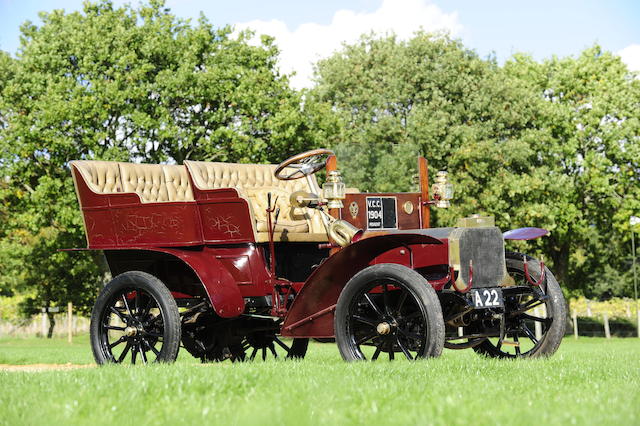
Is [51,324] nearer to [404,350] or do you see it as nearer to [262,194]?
[262,194]

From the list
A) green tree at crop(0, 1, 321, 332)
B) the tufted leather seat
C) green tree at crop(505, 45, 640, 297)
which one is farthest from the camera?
green tree at crop(505, 45, 640, 297)

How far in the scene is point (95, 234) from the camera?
31.8 feet

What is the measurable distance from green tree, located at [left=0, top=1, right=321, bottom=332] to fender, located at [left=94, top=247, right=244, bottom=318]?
16593mm

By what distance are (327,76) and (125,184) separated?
27625mm

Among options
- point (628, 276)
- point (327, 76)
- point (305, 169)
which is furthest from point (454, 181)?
point (305, 169)

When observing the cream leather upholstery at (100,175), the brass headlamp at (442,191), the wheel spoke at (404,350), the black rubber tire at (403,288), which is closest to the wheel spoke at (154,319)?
the cream leather upholstery at (100,175)

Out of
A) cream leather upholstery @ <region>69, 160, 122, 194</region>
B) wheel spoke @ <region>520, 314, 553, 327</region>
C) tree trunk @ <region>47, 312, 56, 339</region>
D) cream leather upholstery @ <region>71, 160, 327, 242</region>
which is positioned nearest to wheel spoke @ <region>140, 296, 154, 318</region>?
cream leather upholstery @ <region>71, 160, 327, 242</region>

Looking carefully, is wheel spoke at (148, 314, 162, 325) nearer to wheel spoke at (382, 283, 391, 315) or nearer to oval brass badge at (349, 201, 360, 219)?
oval brass badge at (349, 201, 360, 219)

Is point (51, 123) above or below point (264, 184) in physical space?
above

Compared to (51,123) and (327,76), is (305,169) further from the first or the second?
(327,76)

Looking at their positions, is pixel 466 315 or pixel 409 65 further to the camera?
pixel 409 65

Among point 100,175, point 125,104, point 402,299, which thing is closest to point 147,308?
point 100,175

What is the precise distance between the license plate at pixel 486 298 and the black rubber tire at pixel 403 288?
0.54 metres

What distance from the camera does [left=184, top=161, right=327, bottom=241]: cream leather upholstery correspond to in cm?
905
